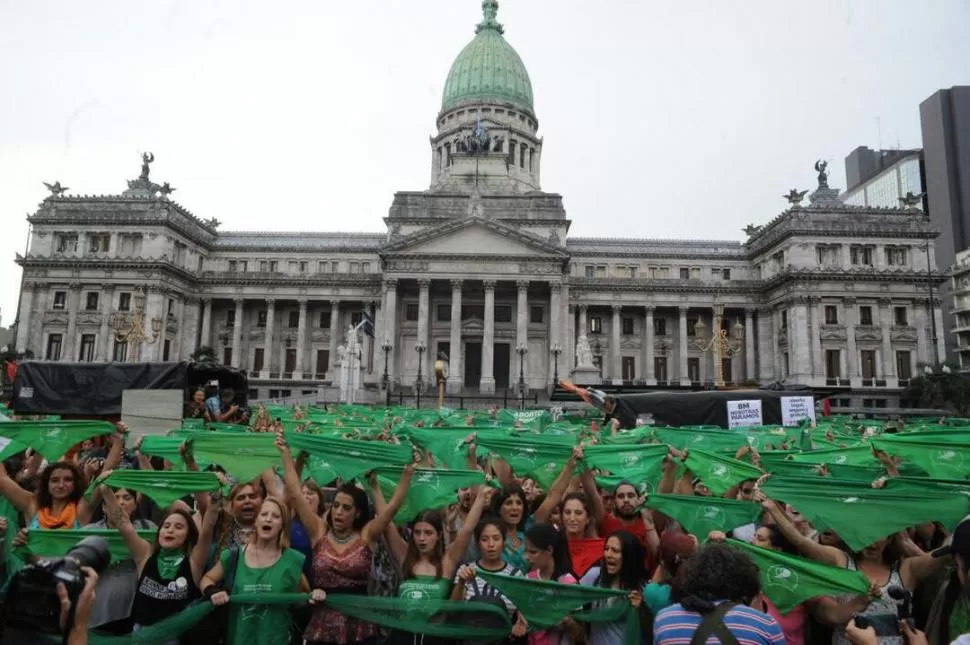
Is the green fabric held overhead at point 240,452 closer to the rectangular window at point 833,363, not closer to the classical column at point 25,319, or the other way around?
the rectangular window at point 833,363

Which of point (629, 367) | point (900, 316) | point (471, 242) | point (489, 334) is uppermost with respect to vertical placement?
point (471, 242)

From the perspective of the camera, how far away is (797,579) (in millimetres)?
5367

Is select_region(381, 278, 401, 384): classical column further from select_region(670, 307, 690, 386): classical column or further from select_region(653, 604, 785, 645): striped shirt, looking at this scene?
select_region(653, 604, 785, 645): striped shirt

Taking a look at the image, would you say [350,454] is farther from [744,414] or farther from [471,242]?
[471,242]

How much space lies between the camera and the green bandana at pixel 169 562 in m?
5.74

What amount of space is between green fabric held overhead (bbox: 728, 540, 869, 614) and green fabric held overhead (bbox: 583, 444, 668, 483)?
3733mm

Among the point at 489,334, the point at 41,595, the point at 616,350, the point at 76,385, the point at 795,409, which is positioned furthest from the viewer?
the point at 616,350

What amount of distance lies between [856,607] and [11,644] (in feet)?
20.6

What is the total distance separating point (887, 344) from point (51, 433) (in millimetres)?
65182

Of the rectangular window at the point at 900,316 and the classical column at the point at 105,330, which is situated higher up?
the rectangular window at the point at 900,316

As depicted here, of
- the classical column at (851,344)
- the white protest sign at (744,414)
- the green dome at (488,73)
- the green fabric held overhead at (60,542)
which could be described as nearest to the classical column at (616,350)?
the classical column at (851,344)

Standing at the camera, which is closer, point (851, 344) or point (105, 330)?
point (851, 344)

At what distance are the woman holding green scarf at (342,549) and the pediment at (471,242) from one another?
5191 centimetres

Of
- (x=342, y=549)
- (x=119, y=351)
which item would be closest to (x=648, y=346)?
(x=119, y=351)
